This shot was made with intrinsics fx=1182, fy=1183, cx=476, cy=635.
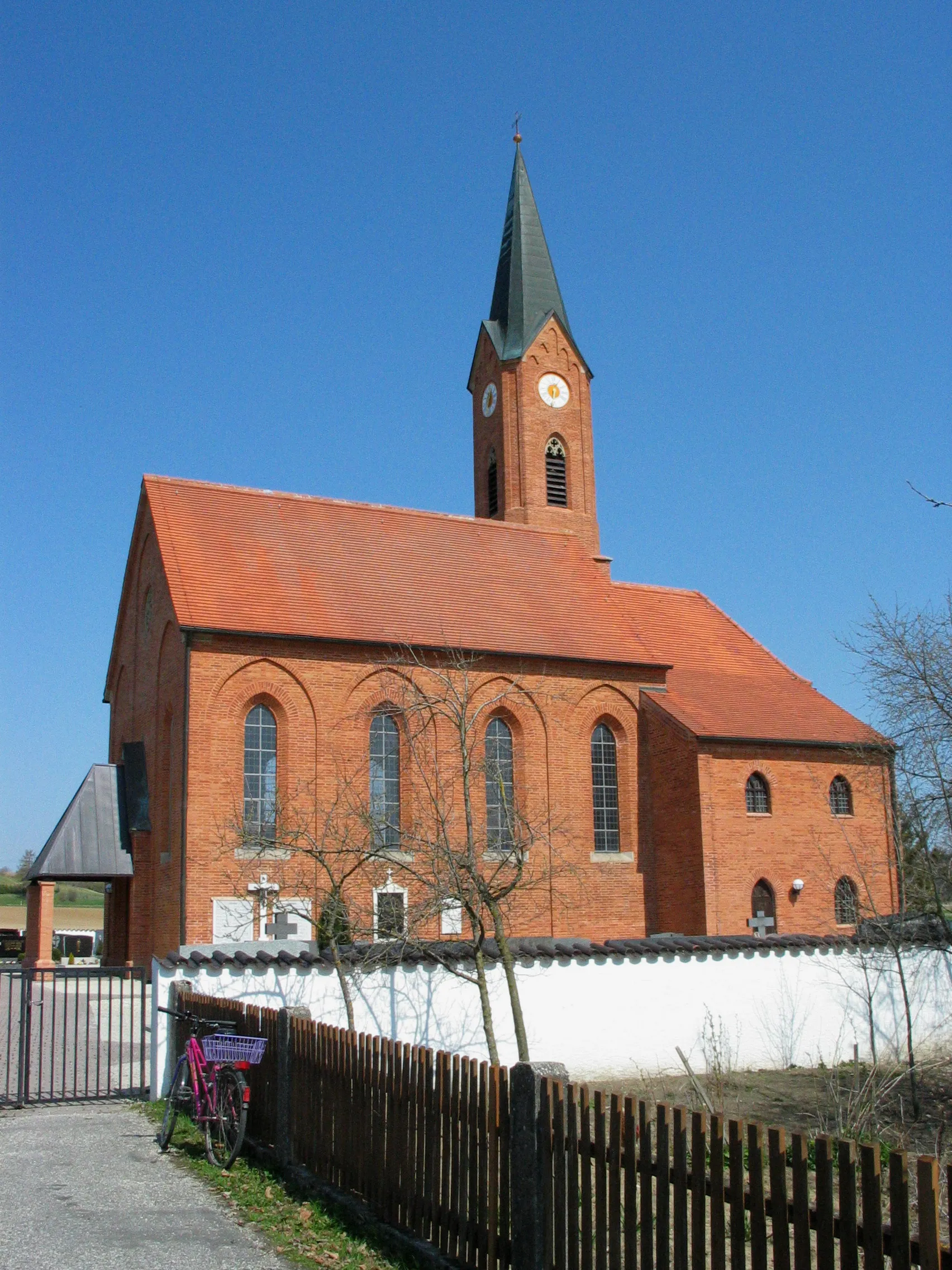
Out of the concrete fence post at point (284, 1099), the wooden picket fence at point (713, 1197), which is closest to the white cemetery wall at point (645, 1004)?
the concrete fence post at point (284, 1099)

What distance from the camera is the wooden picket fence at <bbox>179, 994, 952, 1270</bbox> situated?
5.09m

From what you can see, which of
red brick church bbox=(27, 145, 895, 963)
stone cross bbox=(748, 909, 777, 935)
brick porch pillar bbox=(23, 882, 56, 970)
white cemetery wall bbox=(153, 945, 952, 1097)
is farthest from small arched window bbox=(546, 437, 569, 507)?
white cemetery wall bbox=(153, 945, 952, 1097)

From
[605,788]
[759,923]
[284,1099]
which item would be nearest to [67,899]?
[605,788]

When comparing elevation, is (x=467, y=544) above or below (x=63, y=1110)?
above

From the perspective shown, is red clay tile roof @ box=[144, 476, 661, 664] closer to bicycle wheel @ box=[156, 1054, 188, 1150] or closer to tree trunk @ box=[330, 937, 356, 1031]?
tree trunk @ box=[330, 937, 356, 1031]

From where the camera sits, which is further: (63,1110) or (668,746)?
(668,746)

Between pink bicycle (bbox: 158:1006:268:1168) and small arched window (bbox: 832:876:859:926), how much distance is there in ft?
70.2

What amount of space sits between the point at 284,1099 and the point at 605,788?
1927 centimetres

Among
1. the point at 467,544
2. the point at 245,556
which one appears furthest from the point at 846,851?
the point at 245,556

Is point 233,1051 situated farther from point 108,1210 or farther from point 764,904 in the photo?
point 764,904

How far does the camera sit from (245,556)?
27.2 metres

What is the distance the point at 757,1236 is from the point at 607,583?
27597mm

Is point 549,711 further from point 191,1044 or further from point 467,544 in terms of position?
point 191,1044

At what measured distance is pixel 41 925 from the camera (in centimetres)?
2689
